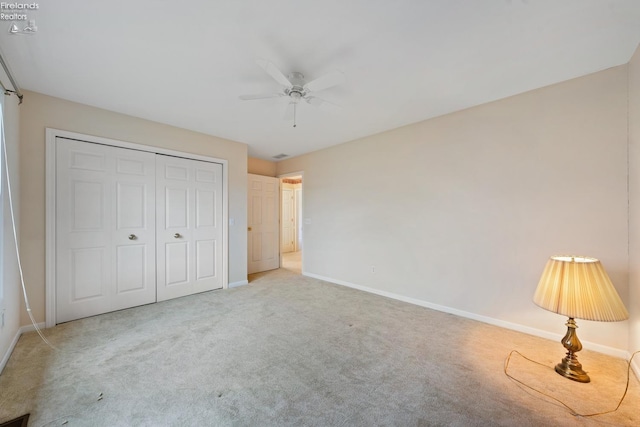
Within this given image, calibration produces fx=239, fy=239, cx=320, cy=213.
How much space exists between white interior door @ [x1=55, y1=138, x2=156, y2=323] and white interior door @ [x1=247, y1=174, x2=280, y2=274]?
196 centimetres


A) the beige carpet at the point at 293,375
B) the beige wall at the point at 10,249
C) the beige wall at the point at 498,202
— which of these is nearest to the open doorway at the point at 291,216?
the beige wall at the point at 498,202

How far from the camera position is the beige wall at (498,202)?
2162 millimetres

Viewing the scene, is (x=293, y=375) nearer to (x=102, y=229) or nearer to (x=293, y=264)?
(x=102, y=229)

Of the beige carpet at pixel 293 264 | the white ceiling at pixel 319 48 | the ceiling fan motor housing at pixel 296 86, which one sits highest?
the white ceiling at pixel 319 48

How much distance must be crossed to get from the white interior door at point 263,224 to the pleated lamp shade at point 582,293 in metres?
4.55

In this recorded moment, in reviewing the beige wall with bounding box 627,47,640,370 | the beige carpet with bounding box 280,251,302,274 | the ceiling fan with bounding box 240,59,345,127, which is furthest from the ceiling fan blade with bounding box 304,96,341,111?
the beige carpet with bounding box 280,251,302,274

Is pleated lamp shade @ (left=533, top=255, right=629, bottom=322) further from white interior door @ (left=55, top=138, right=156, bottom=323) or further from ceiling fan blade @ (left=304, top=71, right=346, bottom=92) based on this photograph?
white interior door @ (left=55, top=138, right=156, bottom=323)

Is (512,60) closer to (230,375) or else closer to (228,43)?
(228,43)

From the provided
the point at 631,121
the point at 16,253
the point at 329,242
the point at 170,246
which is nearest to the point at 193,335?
the point at 170,246

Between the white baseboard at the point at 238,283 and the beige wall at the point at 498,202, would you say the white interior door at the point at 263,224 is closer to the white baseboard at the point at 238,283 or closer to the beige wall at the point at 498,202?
the white baseboard at the point at 238,283

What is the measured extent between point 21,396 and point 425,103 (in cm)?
427

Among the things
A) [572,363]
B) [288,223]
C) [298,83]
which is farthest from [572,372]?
[288,223]

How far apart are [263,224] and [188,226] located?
182 centimetres

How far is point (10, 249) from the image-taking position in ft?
7.13
